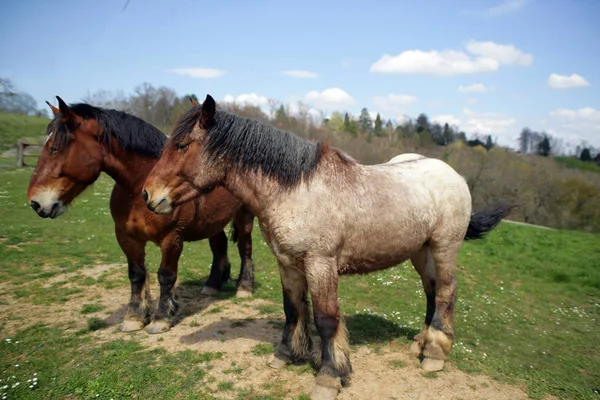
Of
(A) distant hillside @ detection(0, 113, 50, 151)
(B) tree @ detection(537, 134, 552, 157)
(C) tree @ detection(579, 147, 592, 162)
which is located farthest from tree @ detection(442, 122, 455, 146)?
(A) distant hillside @ detection(0, 113, 50, 151)

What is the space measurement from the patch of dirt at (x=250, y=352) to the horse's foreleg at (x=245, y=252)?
290mm

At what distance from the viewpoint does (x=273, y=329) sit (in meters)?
5.21

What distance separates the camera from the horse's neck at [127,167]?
14.6ft

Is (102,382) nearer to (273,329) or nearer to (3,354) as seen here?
(3,354)

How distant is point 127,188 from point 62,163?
77cm

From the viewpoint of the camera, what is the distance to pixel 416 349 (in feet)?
15.3

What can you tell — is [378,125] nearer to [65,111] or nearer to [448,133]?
[448,133]

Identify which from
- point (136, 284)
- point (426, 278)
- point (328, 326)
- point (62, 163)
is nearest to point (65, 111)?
point (62, 163)

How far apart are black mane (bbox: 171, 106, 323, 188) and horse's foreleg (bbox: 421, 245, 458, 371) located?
205 cm

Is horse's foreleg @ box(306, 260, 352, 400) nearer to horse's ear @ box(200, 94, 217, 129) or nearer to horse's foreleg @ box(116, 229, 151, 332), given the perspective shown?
horse's ear @ box(200, 94, 217, 129)

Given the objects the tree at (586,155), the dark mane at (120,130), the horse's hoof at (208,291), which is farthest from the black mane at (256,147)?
the tree at (586,155)

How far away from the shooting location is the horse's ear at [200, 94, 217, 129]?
3.16m

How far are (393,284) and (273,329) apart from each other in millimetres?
4192

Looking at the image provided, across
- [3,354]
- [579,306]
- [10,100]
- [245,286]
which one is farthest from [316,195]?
[10,100]
